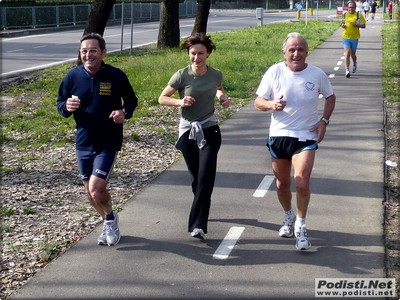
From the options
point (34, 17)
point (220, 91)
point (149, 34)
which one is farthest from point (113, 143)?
point (34, 17)

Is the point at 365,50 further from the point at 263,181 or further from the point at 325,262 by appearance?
the point at 325,262

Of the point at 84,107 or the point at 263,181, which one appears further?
the point at 263,181

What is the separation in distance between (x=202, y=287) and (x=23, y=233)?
2165mm

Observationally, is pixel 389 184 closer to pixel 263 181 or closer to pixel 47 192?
pixel 263 181

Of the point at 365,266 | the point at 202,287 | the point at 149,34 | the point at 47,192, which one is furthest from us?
the point at 149,34

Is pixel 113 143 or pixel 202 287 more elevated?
pixel 113 143

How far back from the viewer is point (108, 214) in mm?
6160

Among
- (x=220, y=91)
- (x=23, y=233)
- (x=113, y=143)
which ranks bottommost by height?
(x=23, y=233)

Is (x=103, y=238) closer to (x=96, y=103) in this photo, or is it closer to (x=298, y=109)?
(x=96, y=103)

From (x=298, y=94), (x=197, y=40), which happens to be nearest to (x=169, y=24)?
(x=197, y=40)

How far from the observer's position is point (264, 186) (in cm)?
798

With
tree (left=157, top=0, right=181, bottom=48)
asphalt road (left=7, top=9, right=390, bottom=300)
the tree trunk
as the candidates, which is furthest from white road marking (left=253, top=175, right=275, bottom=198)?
tree (left=157, top=0, right=181, bottom=48)

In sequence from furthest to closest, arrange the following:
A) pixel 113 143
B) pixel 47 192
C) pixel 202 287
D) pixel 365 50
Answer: pixel 365 50
pixel 47 192
pixel 113 143
pixel 202 287

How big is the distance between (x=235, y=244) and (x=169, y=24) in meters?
20.8
